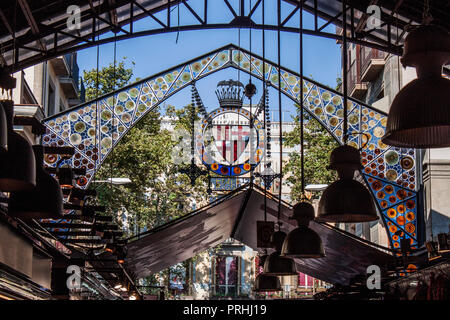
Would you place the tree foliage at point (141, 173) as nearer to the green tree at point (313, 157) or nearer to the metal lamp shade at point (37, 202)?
the green tree at point (313, 157)

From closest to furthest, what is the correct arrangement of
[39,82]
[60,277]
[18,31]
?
[18,31], [60,277], [39,82]

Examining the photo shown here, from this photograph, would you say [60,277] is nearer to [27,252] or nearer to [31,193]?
[27,252]

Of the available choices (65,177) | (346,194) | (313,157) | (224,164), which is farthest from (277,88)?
(313,157)

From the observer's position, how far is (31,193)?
4.58 meters

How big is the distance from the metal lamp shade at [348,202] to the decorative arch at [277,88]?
7849 mm

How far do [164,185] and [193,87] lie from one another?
13452mm

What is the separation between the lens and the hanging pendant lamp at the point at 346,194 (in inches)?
193

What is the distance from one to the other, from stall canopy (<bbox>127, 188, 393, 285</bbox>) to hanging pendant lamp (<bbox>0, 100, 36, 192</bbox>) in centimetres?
735

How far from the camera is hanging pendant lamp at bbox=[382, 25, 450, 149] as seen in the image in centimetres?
344

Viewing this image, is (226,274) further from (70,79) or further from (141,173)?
(70,79)

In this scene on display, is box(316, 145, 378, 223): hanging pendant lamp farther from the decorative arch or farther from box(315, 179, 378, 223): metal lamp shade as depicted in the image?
the decorative arch

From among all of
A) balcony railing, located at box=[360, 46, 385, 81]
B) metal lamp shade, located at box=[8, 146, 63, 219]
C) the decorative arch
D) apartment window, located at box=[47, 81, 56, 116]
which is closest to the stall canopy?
the decorative arch

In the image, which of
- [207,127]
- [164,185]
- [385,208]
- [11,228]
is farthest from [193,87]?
[164,185]

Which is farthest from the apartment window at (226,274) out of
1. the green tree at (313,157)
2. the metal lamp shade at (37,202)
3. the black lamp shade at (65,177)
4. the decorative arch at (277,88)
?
the metal lamp shade at (37,202)
